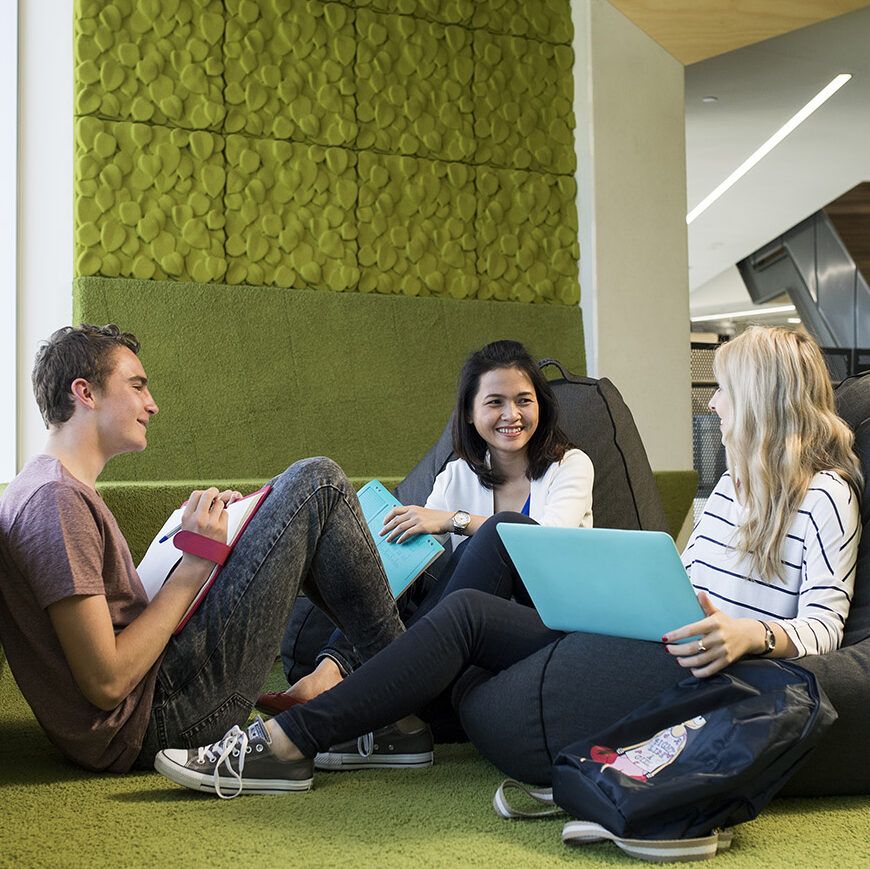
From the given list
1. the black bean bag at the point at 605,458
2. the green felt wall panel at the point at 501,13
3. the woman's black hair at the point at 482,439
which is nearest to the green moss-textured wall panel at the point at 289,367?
the black bean bag at the point at 605,458

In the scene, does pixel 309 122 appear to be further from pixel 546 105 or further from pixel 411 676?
pixel 411 676

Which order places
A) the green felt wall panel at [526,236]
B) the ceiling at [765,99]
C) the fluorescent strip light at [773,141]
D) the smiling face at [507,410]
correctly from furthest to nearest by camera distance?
1. the fluorescent strip light at [773,141]
2. the ceiling at [765,99]
3. the green felt wall panel at [526,236]
4. the smiling face at [507,410]

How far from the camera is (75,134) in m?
4.11

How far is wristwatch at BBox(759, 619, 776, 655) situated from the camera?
1.66 m

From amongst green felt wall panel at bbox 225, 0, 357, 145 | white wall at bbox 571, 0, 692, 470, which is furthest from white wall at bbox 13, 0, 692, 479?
green felt wall panel at bbox 225, 0, 357, 145

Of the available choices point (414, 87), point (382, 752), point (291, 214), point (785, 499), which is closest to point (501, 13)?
point (414, 87)

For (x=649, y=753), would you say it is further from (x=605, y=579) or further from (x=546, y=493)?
(x=546, y=493)

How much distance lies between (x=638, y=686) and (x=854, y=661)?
0.34 m

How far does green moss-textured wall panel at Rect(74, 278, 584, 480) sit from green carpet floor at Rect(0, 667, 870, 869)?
225cm

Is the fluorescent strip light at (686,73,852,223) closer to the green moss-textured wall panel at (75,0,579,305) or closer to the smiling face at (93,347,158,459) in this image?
the green moss-textured wall panel at (75,0,579,305)

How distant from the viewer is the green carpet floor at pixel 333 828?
1569 mm

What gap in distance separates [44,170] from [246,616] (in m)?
2.78

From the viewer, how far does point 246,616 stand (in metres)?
1.97

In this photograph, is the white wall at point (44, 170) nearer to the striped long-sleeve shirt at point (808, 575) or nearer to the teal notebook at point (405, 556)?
the teal notebook at point (405, 556)
